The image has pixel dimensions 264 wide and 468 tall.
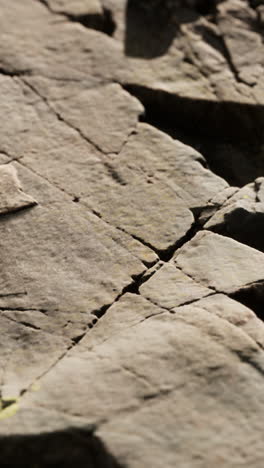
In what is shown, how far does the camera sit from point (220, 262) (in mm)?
3482

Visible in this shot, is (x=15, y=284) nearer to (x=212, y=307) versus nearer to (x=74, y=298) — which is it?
(x=74, y=298)

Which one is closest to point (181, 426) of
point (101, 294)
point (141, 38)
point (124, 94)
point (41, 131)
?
point (101, 294)

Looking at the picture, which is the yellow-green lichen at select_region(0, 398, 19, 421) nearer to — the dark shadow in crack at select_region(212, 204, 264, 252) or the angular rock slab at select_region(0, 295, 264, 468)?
the angular rock slab at select_region(0, 295, 264, 468)

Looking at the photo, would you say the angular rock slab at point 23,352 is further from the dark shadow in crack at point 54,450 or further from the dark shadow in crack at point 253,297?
the dark shadow in crack at point 253,297

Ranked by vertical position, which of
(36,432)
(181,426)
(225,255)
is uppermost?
(225,255)

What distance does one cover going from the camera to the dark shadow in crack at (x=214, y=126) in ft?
14.7

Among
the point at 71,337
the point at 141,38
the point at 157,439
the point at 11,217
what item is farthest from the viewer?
the point at 141,38

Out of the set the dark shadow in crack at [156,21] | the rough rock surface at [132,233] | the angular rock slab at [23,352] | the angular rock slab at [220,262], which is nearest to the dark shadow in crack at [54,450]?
the rough rock surface at [132,233]

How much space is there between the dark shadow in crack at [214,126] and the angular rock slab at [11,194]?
3.35 ft

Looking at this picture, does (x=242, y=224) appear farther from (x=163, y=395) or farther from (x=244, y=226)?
(x=163, y=395)

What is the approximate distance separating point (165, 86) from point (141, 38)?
595 mm

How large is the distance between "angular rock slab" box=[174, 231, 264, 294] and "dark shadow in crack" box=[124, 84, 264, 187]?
3.07 ft

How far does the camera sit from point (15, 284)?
11.2 feet

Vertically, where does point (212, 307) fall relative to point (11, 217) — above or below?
above
